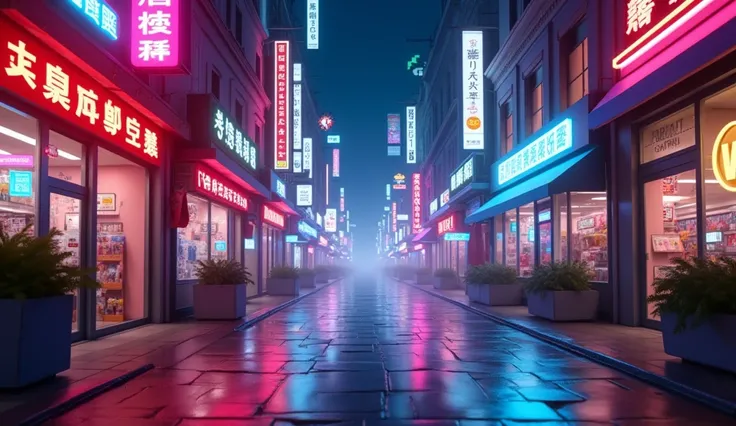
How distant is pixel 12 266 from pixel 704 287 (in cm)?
877

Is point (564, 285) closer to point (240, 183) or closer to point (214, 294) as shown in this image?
point (214, 294)

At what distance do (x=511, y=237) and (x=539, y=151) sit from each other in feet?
20.2

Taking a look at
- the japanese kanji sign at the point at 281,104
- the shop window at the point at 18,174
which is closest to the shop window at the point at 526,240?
the japanese kanji sign at the point at 281,104

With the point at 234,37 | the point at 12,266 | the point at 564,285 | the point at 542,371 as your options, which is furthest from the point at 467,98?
the point at 12,266

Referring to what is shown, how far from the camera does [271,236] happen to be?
114 feet

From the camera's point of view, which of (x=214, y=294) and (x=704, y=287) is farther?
(x=214, y=294)

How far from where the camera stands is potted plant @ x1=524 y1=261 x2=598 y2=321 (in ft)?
49.8

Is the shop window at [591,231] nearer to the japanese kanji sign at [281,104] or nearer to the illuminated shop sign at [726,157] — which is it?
the illuminated shop sign at [726,157]

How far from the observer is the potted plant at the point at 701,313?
809cm

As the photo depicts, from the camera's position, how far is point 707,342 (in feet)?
27.6

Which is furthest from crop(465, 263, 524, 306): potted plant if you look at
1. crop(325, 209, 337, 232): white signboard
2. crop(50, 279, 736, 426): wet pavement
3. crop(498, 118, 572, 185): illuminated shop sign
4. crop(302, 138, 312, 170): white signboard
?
crop(325, 209, 337, 232): white signboard

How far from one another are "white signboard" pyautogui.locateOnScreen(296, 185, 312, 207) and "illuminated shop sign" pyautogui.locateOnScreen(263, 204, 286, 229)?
333 inches

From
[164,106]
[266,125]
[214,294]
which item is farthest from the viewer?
[266,125]

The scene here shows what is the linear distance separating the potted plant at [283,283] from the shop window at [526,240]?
10.2 m
